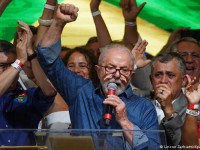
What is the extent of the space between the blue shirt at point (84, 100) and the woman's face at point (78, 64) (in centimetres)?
64

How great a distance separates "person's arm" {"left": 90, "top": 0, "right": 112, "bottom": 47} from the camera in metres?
5.80

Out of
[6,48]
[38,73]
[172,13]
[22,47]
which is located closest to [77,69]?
[38,73]

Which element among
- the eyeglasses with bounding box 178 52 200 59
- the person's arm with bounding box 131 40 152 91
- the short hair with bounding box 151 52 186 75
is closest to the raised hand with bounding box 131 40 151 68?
the person's arm with bounding box 131 40 152 91

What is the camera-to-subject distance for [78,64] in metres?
5.28

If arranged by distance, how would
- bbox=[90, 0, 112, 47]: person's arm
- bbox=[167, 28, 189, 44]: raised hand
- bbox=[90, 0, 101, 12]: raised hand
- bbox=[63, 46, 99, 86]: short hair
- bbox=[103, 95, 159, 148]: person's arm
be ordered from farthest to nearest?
bbox=[167, 28, 189, 44]: raised hand
bbox=[90, 0, 101, 12]: raised hand
bbox=[90, 0, 112, 47]: person's arm
bbox=[63, 46, 99, 86]: short hair
bbox=[103, 95, 159, 148]: person's arm

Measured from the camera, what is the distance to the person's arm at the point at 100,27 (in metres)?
5.80

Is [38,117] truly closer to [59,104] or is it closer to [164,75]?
[59,104]

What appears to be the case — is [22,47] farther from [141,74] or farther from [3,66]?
[141,74]

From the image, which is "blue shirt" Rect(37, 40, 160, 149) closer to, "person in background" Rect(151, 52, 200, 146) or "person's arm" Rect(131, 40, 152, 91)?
"person in background" Rect(151, 52, 200, 146)

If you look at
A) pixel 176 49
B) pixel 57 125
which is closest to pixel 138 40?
pixel 176 49

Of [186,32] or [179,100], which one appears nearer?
[179,100]

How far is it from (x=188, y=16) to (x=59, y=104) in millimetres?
1834

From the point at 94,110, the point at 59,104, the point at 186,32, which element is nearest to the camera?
the point at 94,110

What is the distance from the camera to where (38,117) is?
198 inches
